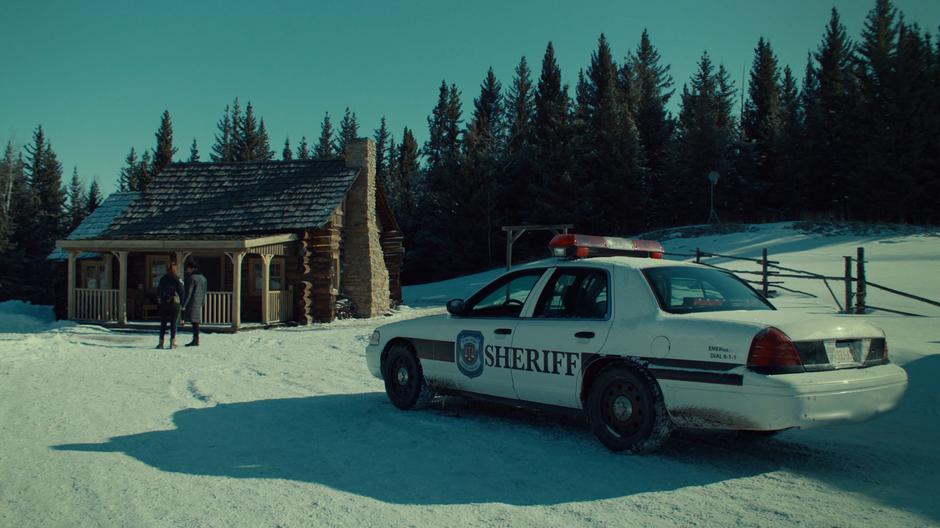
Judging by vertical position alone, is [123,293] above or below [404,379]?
above

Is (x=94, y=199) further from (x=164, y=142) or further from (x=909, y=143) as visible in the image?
(x=909, y=143)

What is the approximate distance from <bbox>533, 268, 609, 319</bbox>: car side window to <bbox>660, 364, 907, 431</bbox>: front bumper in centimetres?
104

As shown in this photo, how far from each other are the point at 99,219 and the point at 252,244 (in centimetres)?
1218

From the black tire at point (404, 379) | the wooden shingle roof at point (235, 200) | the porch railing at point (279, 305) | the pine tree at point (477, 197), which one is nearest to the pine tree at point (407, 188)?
the pine tree at point (477, 197)

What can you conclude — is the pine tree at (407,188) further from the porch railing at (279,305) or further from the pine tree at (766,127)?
the porch railing at (279,305)

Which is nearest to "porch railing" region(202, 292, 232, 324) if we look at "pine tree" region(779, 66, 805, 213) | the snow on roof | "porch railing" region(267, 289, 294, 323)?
"porch railing" region(267, 289, 294, 323)

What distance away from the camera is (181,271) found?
18.6 meters

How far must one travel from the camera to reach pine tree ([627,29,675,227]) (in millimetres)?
45438

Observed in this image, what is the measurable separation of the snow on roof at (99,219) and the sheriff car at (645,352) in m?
22.4

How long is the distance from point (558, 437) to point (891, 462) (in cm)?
263

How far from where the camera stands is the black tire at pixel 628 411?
5.30 m

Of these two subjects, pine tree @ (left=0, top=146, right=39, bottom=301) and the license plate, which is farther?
pine tree @ (left=0, top=146, right=39, bottom=301)

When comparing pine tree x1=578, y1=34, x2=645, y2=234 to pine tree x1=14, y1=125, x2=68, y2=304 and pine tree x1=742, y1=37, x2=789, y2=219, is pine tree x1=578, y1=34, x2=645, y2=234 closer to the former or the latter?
pine tree x1=742, y1=37, x2=789, y2=219

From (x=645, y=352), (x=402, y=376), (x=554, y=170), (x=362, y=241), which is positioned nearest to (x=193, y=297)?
(x=402, y=376)
